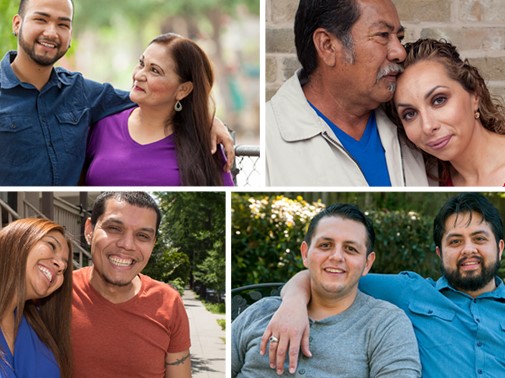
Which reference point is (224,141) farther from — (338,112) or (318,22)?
(318,22)

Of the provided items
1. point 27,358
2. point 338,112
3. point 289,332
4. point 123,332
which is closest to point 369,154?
point 338,112

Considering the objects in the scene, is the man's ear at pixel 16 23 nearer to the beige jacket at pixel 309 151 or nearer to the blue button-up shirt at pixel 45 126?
the blue button-up shirt at pixel 45 126

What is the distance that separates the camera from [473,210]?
3.36 meters

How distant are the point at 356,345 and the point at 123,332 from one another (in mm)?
930

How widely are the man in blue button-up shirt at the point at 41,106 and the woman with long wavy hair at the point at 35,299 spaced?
24 centimetres

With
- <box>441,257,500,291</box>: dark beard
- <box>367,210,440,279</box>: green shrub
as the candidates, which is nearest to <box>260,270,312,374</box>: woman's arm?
<box>441,257,500,291</box>: dark beard

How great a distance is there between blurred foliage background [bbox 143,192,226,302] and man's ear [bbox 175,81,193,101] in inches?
15.8

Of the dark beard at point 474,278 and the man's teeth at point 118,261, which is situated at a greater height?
the man's teeth at point 118,261

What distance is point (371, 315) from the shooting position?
3285 millimetres

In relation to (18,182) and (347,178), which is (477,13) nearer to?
(347,178)

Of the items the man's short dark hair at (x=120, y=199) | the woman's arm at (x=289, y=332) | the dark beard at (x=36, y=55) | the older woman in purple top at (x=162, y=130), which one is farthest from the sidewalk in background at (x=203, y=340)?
the dark beard at (x=36, y=55)

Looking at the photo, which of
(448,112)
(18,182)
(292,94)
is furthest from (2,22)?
(448,112)

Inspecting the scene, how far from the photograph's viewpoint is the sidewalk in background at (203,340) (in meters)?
3.49

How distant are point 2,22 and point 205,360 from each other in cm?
164
